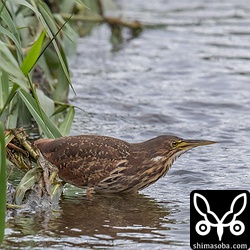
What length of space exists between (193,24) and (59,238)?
1151 cm

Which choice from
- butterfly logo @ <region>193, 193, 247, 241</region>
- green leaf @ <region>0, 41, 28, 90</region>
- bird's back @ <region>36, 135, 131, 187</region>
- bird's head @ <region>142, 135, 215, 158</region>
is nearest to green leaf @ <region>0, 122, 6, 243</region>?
green leaf @ <region>0, 41, 28, 90</region>

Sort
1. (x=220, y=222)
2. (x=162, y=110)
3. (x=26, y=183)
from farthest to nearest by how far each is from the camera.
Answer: (x=162, y=110), (x=26, y=183), (x=220, y=222)

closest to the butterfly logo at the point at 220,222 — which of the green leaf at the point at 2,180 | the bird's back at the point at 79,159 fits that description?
the bird's back at the point at 79,159

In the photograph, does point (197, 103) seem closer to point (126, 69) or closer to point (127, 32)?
point (126, 69)

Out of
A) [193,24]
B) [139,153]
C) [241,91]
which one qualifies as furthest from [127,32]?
[139,153]

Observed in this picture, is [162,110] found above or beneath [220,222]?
above

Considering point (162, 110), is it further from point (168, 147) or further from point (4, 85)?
point (4, 85)

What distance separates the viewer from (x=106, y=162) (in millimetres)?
8258

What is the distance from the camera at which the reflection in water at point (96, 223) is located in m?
6.93

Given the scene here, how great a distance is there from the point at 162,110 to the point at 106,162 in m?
3.60

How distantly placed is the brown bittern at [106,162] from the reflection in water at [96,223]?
0.52ft

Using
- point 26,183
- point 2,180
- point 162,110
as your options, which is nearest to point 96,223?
point 26,183

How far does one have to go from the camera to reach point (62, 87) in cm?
1066

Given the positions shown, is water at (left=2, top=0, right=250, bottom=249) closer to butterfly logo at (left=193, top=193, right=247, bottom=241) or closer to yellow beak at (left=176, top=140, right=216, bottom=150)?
butterfly logo at (left=193, top=193, right=247, bottom=241)
